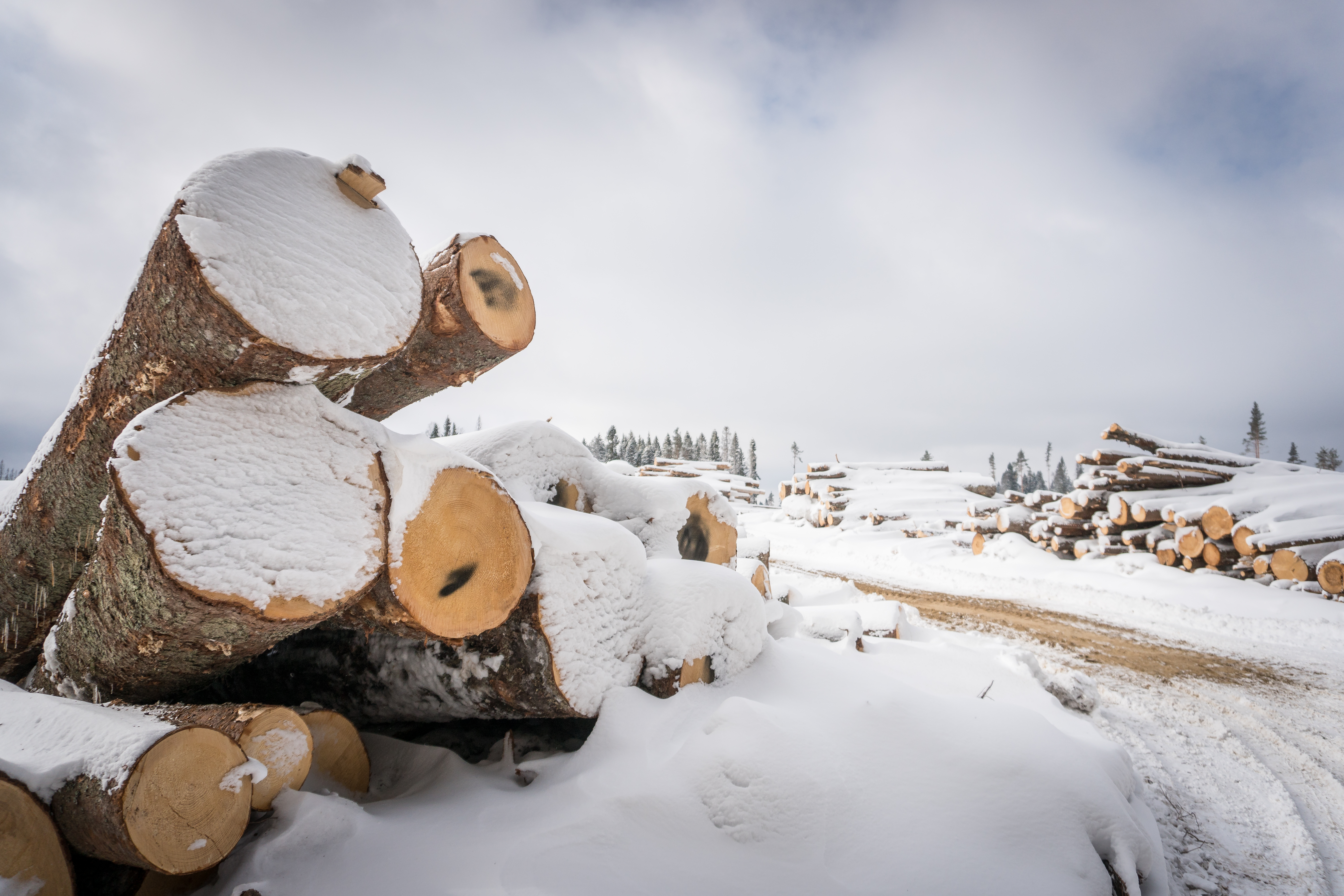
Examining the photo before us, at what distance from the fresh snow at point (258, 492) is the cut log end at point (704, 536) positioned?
229cm

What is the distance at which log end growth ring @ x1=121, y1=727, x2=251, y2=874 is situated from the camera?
4.23 feet

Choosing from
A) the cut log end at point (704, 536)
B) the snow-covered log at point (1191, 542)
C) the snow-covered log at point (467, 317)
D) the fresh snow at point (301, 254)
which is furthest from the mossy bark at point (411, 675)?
the snow-covered log at point (1191, 542)

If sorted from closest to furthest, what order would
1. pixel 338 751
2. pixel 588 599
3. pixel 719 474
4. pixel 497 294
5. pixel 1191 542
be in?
pixel 338 751 → pixel 588 599 → pixel 497 294 → pixel 1191 542 → pixel 719 474

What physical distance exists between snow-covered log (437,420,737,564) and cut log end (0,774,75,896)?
2053mm

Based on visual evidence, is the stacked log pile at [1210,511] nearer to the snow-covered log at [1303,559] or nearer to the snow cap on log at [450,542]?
the snow-covered log at [1303,559]

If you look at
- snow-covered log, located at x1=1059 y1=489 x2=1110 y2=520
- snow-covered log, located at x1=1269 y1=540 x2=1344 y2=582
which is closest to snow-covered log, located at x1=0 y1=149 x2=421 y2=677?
snow-covered log, located at x1=1269 y1=540 x2=1344 y2=582

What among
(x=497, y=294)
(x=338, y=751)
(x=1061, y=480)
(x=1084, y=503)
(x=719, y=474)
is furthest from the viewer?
(x=1061, y=480)

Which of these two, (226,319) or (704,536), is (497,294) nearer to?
(226,319)

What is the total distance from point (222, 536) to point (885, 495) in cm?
1792

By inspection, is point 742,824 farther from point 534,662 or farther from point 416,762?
point 416,762

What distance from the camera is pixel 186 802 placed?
4.53 ft

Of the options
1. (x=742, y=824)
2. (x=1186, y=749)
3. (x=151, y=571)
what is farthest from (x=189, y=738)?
(x=1186, y=749)

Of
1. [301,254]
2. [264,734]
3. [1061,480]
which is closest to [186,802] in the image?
[264,734]

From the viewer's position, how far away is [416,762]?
7.57ft
